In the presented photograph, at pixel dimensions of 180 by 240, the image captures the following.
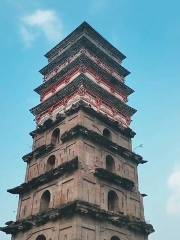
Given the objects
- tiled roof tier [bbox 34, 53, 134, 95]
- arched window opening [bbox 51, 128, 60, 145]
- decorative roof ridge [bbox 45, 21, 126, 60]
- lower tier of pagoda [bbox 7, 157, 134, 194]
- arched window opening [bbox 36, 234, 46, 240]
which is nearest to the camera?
arched window opening [bbox 36, 234, 46, 240]

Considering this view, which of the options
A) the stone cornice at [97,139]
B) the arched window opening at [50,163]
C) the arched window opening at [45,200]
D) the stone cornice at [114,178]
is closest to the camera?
the stone cornice at [114,178]

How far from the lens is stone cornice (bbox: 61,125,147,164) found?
2958 centimetres

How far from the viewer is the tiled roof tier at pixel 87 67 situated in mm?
35594

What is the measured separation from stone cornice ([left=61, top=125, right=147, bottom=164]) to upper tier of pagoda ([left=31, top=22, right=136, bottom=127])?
377 cm

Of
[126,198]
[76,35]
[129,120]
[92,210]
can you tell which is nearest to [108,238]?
[92,210]

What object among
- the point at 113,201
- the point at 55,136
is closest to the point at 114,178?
the point at 113,201

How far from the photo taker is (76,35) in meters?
39.5

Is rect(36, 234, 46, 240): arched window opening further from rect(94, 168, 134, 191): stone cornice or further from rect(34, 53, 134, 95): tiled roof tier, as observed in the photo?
rect(34, 53, 134, 95): tiled roof tier

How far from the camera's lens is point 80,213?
2503cm

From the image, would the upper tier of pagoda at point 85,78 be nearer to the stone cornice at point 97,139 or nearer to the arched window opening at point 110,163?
the stone cornice at point 97,139

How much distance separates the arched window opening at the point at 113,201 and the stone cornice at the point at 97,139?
156 inches

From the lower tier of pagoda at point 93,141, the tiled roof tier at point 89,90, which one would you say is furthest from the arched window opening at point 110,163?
the tiled roof tier at point 89,90

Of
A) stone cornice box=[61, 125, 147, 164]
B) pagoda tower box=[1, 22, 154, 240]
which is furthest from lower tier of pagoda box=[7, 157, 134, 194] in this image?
stone cornice box=[61, 125, 147, 164]

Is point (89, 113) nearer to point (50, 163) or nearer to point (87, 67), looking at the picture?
point (50, 163)
